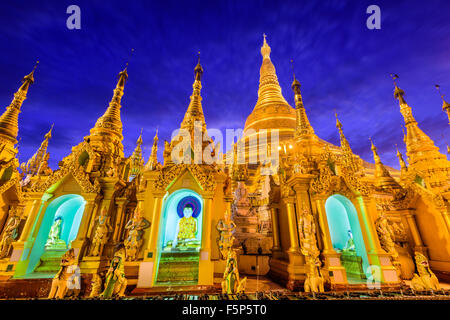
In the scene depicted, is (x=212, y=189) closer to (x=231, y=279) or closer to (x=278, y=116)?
(x=231, y=279)

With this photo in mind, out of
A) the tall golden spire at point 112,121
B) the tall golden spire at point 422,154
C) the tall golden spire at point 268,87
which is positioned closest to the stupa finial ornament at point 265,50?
the tall golden spire at point 268,87

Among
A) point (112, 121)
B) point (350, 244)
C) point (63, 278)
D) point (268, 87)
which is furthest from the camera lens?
point (268, 87)

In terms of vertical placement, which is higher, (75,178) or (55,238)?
(75,178)

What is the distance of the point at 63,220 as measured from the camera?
9070 mm

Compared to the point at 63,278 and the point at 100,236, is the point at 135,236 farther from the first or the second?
the point at 63,278

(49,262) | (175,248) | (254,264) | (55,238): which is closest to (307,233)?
(254,264)

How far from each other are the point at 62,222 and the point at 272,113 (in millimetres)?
25953

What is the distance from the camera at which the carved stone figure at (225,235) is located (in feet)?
24.5

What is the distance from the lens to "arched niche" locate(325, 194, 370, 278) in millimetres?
7855

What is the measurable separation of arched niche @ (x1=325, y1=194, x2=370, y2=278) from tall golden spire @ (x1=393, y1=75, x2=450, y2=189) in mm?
5831

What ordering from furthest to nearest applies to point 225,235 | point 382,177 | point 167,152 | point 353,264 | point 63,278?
1. point 382,177
2. point 167,152
3. point 353,264
4. point 225,235
5. point 63,278

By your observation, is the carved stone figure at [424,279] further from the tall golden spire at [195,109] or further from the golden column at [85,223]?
the golden column at [85,223]

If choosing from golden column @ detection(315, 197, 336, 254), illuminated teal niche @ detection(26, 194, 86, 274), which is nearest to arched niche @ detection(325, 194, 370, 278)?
golden column @ detection(315, 197, 336, 254)

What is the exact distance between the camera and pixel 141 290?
6.52 meters
